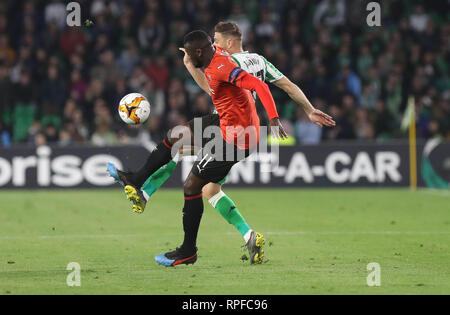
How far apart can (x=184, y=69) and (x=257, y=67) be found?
1154 cm

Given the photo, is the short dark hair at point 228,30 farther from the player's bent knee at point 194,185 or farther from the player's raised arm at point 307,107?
the player's bent knee at point 194,185

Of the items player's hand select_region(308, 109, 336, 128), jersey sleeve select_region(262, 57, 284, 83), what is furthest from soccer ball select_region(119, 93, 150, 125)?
player's hand select_region(308, 109, 336, 128)

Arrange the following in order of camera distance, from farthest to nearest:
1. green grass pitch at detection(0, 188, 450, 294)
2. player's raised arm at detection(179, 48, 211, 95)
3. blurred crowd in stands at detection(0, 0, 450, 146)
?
blurred crowd in stands at detection(0, 0, 450, 146) → player's raised arm at detection(179, 48, 211, 95) → green grass pitch at detection(0, 188, 450, 294)

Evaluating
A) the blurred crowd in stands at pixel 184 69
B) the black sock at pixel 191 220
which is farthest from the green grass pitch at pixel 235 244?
the blurred crowd in stands at pixel 184 69

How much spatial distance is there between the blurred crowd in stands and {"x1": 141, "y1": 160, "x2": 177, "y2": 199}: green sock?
8970 mm

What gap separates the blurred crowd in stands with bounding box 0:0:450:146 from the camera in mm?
18203

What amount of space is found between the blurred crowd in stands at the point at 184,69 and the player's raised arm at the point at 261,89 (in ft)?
33.1

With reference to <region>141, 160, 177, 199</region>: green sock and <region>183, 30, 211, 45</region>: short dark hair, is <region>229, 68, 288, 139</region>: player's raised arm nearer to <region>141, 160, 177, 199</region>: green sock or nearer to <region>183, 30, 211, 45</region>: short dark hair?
<region>183, 30, 211, 45</region>: short dark hair

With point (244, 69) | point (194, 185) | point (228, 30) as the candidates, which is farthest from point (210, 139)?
point (228, 30)

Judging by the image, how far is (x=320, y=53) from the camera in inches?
774

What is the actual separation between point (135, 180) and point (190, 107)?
10.6 meters

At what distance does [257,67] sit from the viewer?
787 centimetres
